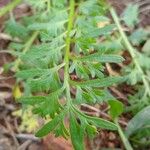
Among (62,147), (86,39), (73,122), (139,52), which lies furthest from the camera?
(139,52)

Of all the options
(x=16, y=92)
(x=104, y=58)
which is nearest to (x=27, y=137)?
(x=16, y=92)

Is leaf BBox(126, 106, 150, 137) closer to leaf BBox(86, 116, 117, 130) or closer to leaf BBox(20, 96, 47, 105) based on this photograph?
leaf BBox(86, 116, 117, 130)

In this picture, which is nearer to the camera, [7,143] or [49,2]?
[7,143]

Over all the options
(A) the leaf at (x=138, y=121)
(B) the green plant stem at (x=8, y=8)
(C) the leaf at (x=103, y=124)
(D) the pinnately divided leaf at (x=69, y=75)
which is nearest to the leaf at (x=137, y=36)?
(D) the pinnately divided leaf at (x=69, y=75)

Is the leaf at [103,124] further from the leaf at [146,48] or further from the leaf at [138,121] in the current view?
the leaf at [146,48]

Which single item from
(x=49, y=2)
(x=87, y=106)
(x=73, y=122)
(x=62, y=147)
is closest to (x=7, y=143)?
(x=62, y=147)

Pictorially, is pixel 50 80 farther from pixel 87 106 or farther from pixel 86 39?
pixel 87 106

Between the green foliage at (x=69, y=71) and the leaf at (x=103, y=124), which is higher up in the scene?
the green foliage at (x=69, y=71)
